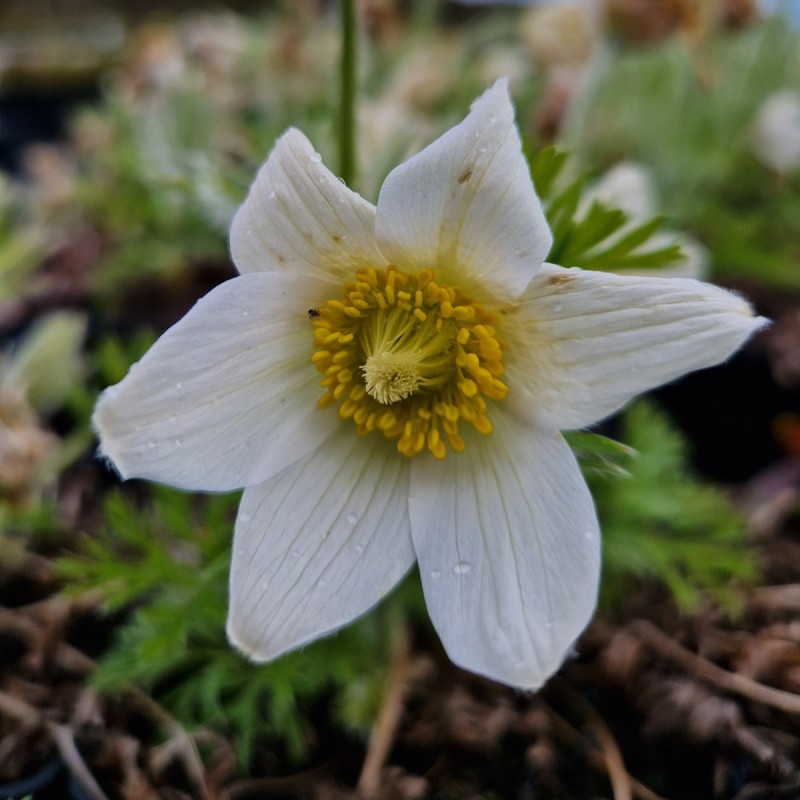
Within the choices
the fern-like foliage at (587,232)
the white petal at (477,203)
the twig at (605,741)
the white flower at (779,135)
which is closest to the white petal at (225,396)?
the white petal at (477,203)

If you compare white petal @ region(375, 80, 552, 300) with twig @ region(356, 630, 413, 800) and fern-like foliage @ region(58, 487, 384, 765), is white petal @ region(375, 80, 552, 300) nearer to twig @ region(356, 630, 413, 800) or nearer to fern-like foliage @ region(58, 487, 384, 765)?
fern-like foliage @ region(58, 487, 384, 765)

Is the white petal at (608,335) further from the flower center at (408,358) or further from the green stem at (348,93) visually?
the green stem at (348,93)

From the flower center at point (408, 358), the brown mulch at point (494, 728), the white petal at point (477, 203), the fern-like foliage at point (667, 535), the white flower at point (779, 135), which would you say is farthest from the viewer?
the white flower at point (779, 135)

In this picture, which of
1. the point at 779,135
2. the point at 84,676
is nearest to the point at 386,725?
the point at 84,676

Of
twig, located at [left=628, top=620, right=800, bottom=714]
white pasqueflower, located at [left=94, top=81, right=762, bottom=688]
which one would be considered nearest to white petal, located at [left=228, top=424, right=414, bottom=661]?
white pasqueflower, located at [left=94, top=81, right=762, bottom=688]

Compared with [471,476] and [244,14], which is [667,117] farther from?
[244,14]

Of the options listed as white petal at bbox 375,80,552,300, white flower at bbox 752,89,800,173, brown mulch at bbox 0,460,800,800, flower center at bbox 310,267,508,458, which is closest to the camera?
white petal at bbox 375,80,552,300

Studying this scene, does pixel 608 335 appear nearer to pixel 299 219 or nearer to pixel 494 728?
pixel 299 219

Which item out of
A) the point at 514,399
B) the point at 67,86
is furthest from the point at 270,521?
the point at 67,86
